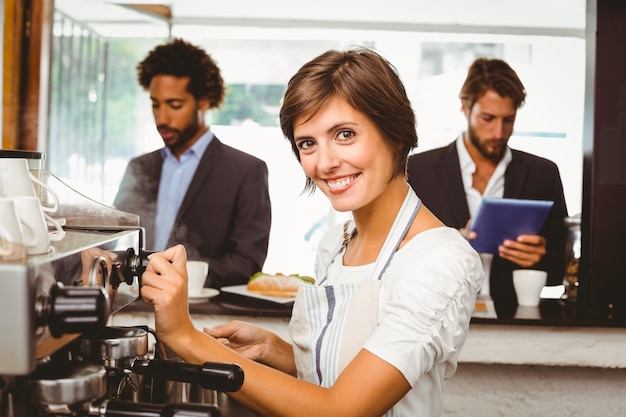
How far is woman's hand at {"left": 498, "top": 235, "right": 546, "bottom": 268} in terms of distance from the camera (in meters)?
2.96

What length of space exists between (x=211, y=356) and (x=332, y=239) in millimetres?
650

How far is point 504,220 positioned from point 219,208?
127cm

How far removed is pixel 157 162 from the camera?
11.5ft

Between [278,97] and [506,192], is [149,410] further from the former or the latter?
[278,97]

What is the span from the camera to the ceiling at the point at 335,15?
11.1 ft

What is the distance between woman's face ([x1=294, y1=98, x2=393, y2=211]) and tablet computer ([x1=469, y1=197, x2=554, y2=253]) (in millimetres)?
1345

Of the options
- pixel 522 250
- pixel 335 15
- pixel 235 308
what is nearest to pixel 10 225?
pixel 235 308

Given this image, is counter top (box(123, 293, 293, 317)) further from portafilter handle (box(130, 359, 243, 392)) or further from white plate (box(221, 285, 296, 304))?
portafilter handle (box(130, 359, 243, 392))

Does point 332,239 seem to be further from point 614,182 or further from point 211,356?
point 614,182

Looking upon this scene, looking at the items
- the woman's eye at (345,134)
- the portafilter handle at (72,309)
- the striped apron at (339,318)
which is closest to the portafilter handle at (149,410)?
the portafilter handle at (72,309)

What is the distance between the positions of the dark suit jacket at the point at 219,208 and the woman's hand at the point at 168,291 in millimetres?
1960

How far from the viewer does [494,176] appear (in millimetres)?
3236

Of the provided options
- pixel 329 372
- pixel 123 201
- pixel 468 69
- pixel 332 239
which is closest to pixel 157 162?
pixel 123 201

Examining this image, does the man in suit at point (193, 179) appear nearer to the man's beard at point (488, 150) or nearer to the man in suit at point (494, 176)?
the man in suit at point (494, 176)
